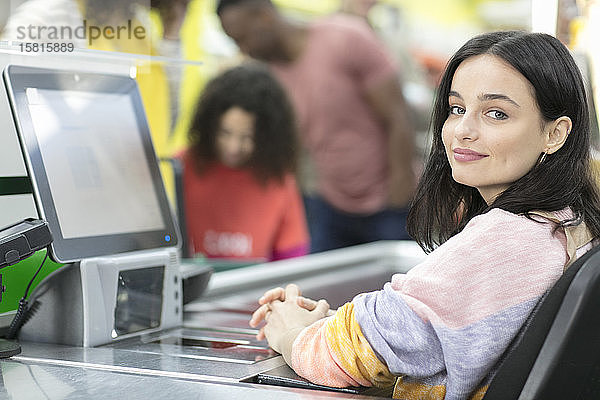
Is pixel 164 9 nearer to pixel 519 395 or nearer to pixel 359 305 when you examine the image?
pixel 359 305

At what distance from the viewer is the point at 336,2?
5125 millimetres

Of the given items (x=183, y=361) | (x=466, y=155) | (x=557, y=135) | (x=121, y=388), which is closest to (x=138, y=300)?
(x=183, y=361)

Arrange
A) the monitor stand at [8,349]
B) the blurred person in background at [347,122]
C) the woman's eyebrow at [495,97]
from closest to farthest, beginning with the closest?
1. the woman's eyebrow at [495,97]
2. the monitor stand at [8,349]
3. the blurred person in background at [347,122]

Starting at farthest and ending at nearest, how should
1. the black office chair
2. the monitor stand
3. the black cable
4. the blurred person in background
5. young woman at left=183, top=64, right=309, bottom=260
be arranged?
1. the blurred person in background
2. young woman at left=183, top=64, right=309, bottom=260
3. the black cable
4. the monitor stand
5. the black office chair

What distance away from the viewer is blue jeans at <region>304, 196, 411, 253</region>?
431 centimetres

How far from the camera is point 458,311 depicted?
1037mm

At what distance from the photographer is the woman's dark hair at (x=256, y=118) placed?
3330 mm

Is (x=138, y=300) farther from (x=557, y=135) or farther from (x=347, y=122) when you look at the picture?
(x=347, y=122)

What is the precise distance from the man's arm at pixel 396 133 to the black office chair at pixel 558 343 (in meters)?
3.20

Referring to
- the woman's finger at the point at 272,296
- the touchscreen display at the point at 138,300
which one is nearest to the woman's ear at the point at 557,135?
the woman's finger at the point at 272,296

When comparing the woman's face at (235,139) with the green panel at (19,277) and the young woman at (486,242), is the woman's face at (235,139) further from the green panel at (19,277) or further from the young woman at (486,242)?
the young woman at (486,242)

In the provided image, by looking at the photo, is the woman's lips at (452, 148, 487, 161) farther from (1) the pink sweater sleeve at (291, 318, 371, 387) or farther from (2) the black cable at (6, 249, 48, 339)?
(2) the black cable at (6, 249, 48, 339)

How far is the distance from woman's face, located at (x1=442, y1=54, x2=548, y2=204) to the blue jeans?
10.2ft

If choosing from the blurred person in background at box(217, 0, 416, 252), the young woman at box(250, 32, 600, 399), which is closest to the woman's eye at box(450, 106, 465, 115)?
the young woman at box(250, 32, 600, 399)
